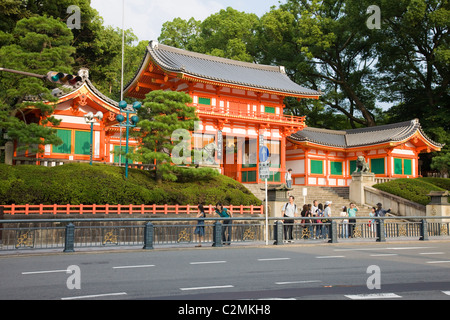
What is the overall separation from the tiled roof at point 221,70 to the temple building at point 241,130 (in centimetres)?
8

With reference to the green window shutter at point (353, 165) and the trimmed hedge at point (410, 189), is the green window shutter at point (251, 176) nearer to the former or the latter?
the trimmed hedge at point (410, 189)

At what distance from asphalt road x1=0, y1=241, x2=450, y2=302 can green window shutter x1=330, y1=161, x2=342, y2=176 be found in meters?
25.7

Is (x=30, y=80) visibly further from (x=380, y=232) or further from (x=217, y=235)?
(x=380, y=232)

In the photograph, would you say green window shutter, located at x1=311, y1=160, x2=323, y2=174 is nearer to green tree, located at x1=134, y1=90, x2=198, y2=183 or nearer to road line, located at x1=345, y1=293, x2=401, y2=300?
green tree, located at x1=134, y1=90, x2=198, y2=183

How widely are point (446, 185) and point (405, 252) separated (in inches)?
882

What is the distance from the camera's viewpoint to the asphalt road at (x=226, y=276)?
7.22 metres

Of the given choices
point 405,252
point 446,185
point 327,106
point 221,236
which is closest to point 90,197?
point 221,236

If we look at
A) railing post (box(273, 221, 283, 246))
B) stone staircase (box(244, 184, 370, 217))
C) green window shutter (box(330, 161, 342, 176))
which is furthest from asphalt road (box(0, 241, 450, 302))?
green window shutter (box(330, 161, 342, 176))

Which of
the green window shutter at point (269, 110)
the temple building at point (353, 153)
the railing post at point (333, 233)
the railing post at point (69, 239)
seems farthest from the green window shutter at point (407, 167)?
the railing post at point (69, 239)

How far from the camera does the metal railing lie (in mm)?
14242

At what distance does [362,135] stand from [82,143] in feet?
81.5

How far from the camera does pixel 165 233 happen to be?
16.3 metres

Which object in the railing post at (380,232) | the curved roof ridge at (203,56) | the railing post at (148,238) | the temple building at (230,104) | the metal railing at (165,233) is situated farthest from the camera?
the curved roof ridge at (203,56)

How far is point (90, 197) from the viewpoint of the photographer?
1944cm
